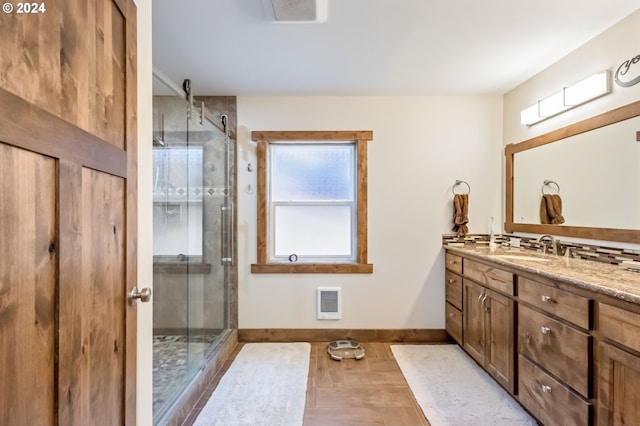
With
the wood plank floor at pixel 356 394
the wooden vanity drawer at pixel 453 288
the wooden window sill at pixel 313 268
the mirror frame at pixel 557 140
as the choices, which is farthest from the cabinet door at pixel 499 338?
the wooden window sill at pixel 313 268

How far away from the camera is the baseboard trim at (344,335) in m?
2.97

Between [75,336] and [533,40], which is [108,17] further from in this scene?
[533,40]

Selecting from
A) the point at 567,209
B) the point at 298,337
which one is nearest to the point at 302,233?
the point at 298,337

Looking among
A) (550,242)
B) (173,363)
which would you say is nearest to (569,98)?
(550,242)

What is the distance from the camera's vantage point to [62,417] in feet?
2.39

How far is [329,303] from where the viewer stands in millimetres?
2990

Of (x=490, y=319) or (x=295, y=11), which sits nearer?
(x=295, y=11)

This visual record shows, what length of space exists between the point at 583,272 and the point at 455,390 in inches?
44.3

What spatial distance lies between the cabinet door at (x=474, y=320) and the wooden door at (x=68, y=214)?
2209 mm

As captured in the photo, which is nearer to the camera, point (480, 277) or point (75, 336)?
point (75, 336)

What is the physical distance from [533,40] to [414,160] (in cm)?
124

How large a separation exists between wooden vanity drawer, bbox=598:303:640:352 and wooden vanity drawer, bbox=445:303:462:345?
1.41 m

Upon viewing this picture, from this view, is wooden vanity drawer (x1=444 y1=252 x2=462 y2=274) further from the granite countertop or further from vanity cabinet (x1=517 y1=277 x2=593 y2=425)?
vanity cabinet (x1=517 y1=277 x2=593 y2=425)

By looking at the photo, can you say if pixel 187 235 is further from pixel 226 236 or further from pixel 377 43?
pixel 377 43
